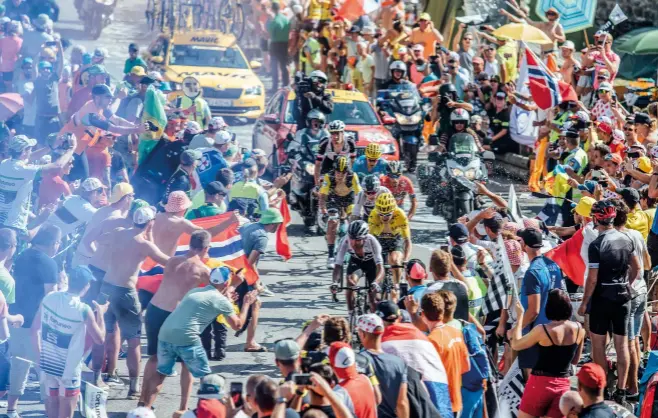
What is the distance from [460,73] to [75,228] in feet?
38.6

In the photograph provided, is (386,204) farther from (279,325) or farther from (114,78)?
(114,78)

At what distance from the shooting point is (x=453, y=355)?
10430 millimetres

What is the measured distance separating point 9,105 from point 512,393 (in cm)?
1125

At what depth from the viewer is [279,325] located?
15.3 metres

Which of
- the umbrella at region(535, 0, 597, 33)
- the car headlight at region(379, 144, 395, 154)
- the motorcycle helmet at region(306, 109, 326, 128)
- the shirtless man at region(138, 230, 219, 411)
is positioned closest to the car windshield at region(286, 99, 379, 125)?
the car headlight at region(379, 144, 395, 154)

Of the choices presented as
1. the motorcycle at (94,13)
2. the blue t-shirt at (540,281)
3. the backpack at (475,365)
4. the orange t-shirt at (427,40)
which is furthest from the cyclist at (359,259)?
the motorcycle at (94,13)

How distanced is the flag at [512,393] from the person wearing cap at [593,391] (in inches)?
85.4

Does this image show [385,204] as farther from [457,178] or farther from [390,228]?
[457,178]

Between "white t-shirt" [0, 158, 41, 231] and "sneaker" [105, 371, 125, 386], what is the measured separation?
2436mm

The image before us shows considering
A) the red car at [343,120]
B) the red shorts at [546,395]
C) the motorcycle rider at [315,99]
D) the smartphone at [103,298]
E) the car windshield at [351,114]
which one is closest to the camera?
the red shorts at [546,395]

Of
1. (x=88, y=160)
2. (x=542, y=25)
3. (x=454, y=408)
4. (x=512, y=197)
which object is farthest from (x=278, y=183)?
(x=542, y=25)

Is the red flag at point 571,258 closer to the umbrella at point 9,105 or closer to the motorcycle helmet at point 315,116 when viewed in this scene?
the motorcycle helmet at point 315,116

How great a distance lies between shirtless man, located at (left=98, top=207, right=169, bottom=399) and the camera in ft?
41.4

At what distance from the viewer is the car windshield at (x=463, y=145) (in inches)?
732
